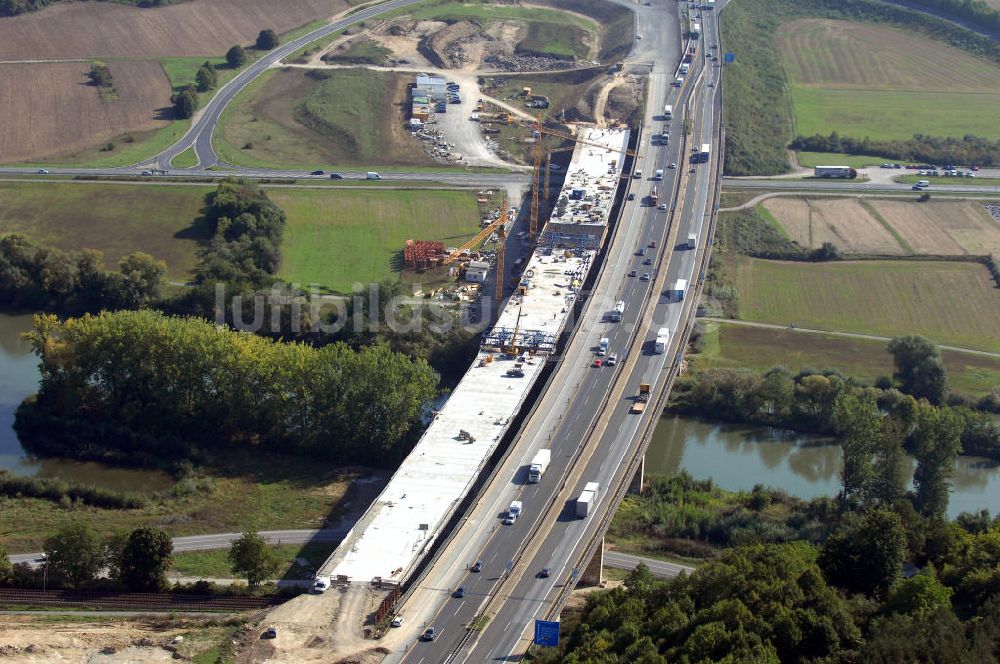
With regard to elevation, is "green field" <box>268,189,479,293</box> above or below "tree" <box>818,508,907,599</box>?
above

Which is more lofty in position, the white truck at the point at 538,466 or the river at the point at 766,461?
the white truck at the point at 538,466

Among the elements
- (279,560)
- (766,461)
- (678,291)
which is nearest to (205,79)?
(678,291)

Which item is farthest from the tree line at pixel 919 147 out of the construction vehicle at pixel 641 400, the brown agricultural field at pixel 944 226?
the construction vehicle at pixel 641 400

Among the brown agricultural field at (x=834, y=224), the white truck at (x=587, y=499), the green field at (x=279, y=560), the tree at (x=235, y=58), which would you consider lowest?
the green field at (x=279, y=560)

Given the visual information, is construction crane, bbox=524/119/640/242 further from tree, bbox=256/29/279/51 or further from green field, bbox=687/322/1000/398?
tree, bbox=256/29/279/51

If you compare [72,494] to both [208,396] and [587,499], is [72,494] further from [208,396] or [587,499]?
[587,499]

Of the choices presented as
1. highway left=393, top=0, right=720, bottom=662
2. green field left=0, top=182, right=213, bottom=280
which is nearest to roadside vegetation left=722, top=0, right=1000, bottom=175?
highway left=393, top=0, right=720, bottom=662

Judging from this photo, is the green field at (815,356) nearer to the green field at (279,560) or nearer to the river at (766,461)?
the river at (766,461)
